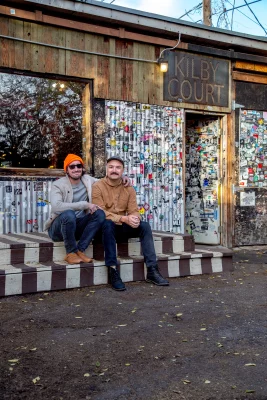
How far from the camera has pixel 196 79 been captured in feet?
29.7

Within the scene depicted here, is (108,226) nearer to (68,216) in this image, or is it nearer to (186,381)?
(68,216)

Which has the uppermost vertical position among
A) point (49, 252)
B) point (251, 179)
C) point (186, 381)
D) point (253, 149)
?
point (253, 149)

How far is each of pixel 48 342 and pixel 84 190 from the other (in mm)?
2716

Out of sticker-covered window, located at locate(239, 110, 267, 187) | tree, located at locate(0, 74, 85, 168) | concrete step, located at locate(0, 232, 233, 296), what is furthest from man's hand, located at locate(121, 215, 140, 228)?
sticker-covered window, located at locate(239, 110, 267, 187)

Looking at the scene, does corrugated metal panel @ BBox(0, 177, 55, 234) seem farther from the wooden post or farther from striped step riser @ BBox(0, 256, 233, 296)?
the wooden post

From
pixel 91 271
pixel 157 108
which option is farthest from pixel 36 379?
pixel 157 108

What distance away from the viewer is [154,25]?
8266 millimetres

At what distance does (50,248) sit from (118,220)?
0.89 m

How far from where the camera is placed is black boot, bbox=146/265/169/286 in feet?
18.8

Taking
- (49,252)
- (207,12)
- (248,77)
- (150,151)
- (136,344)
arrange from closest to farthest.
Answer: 1. (136,344)
2. (49,252)
3. (150,151)
4. (248,77)
5. (207,12)

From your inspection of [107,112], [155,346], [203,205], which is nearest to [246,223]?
[203,205]

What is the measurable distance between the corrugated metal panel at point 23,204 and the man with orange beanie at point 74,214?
1.55 meters

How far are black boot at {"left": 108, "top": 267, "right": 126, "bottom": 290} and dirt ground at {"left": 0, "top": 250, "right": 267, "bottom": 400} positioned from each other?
0.26ft

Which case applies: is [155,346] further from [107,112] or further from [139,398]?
[107,112]
